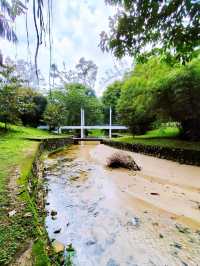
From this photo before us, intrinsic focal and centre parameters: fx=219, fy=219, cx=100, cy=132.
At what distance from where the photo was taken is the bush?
7.87 m

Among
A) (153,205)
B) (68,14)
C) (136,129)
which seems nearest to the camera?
(68,14)

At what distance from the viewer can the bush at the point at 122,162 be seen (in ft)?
25.8

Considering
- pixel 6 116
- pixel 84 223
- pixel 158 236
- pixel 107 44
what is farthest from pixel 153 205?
pixel 6 116

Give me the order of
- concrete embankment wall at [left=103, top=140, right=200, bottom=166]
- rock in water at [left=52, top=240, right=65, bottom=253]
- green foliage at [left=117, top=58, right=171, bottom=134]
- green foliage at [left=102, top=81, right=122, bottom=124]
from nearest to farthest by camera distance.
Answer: rock in water at [left=52, top=240, right=65, bottom=253] < concrete embankment wall at [left=103, top=140, right=200, bottom=166] < green foliage at [left=117, top=58, right=171, bottom=134] < green foliage at [left=102, top=81, right=122, bottom=124]

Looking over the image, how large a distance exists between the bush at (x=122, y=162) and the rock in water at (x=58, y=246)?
5116 mm

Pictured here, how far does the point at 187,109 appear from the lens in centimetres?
921

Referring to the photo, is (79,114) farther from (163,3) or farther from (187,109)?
(163,3)

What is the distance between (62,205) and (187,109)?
6.92 metres

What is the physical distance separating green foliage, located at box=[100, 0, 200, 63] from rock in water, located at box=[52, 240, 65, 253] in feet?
12.1

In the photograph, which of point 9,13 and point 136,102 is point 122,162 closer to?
point 9,13

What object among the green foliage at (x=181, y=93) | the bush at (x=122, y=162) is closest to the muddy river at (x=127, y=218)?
the bush at (x=122, y=162)

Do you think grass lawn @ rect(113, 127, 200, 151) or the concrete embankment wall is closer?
the concrete embankment wall

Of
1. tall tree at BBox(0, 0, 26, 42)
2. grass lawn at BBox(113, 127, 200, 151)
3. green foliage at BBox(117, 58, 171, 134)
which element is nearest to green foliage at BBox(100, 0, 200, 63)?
tall tree at BBox(0, 0, 26, 42)

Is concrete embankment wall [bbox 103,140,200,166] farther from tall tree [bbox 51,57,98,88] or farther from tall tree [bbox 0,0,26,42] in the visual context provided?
tall tree [bbox 51,57,98,88]
